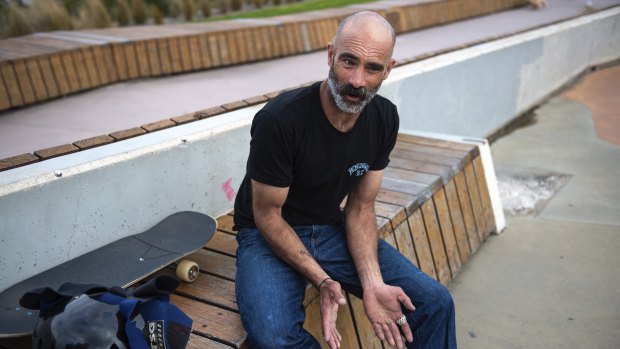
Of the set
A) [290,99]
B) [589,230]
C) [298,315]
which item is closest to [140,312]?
[298,315]

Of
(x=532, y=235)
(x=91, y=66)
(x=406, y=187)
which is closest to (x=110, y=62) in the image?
(x=91, y=66)

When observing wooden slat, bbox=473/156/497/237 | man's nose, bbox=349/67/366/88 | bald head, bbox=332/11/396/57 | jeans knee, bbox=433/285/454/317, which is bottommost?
wooden slat, bbox=473/156/497/237

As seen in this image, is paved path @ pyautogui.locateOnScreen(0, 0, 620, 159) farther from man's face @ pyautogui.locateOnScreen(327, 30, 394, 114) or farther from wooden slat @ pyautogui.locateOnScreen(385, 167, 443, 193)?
man's face @ pyautogui.locateOnScreen(327, 30, 394, 114)

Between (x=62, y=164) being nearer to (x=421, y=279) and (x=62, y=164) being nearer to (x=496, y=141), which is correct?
(x=421, y=279)

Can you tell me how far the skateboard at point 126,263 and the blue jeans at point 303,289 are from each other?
1.01ft

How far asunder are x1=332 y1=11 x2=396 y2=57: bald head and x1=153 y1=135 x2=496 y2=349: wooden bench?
1057mm

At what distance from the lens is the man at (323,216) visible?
7.46ft

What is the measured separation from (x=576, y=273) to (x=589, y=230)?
670 mm

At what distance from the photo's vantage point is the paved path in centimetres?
384

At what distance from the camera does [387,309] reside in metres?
2.38

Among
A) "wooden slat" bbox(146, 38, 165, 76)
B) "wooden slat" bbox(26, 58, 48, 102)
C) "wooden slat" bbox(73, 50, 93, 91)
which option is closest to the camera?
"wooden slat" bbox(26, 58, 48, 102)

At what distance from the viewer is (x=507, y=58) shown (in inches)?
248

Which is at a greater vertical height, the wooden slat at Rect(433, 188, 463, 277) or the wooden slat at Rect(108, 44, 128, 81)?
the wooden slat at Rect(108, 44, 128, 81)

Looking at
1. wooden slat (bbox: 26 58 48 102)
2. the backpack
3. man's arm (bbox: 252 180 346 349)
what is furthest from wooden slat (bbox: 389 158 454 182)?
wooden slat (bbox: 26 58 48 102)
